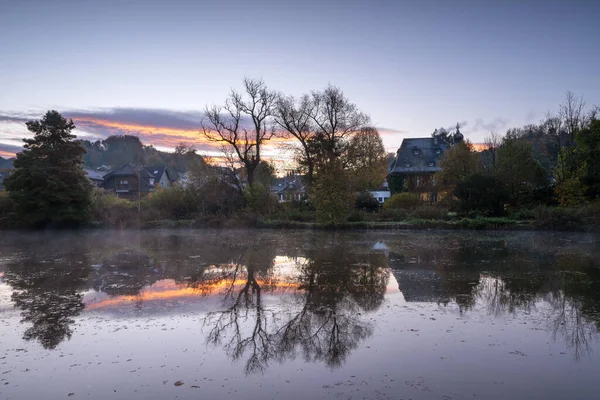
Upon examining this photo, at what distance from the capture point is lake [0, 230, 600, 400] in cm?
604

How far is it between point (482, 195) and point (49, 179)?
31.4 meters

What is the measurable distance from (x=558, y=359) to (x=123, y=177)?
68.2m

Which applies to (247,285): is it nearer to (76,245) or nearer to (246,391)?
(246,391)

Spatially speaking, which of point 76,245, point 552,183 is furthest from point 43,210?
point 552,183

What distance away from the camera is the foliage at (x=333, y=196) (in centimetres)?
2905

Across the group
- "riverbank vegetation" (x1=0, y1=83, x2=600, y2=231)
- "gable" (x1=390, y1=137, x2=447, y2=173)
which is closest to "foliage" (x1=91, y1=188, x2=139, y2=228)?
"riverbank vegetation" (x1=0, y1=83, x2=600, y2=231)

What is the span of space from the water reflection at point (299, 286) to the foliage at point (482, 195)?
8779 millimetres

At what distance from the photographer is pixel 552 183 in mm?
33625

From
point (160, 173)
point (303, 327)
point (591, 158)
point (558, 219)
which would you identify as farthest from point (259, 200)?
point (160, 173)

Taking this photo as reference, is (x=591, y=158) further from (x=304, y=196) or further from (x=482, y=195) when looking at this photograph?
→ (x=304, y=196)

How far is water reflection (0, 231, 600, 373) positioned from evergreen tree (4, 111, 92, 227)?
9.57 m

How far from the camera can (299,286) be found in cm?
1223

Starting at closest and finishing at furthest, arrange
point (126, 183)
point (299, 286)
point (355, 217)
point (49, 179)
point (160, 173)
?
point (299, 286) → point (49, 179) → point (355, 217) → point (126, 183) → point (160, 173)

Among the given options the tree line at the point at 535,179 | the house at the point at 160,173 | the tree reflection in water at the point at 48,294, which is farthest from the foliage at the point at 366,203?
the house at the point at 160,173
